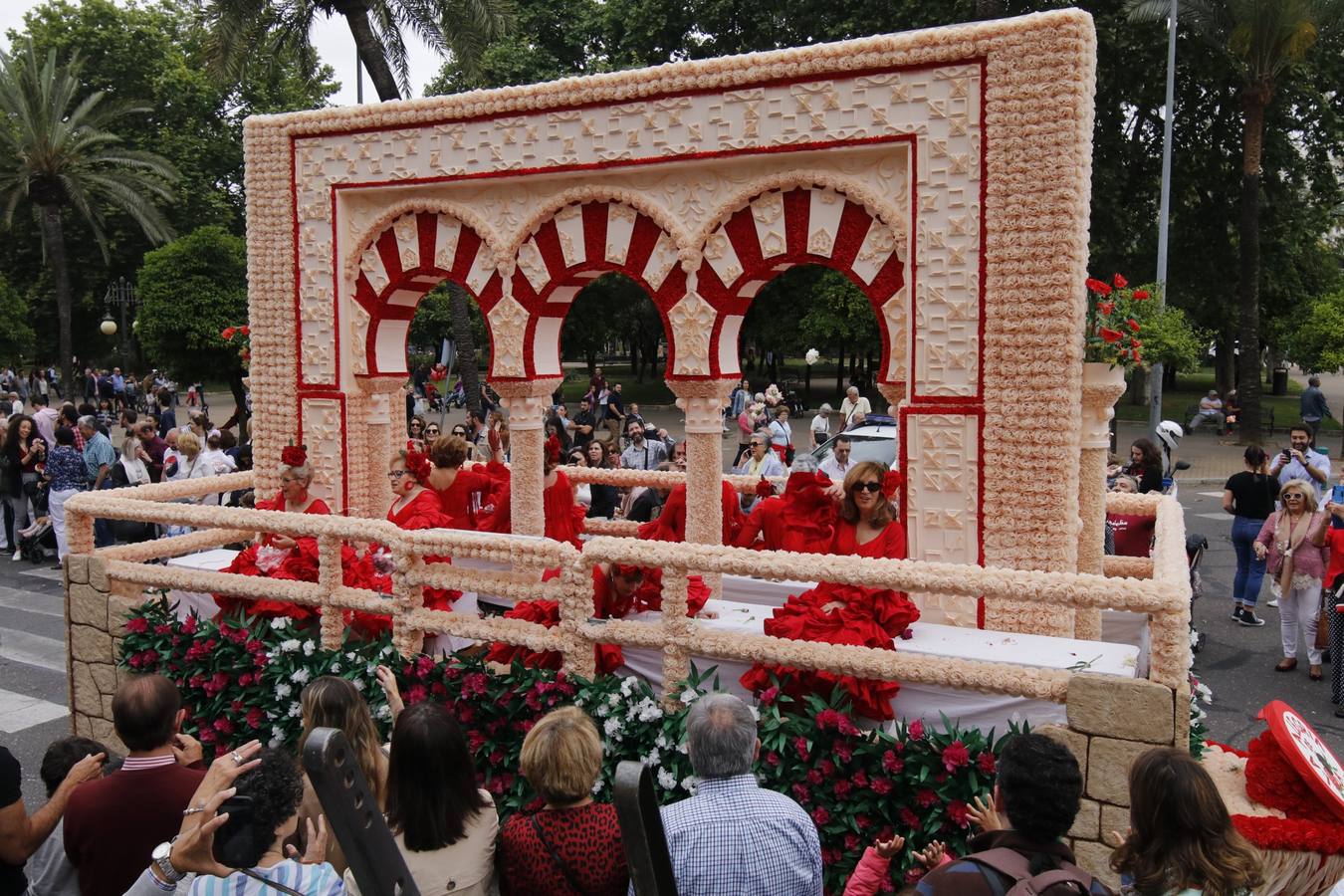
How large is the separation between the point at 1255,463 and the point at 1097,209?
14.1m

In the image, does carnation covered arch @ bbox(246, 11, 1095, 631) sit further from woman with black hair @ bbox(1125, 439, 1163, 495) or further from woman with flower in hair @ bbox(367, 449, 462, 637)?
woman with black hair @ bbox(1125, 439, 1163, 495)

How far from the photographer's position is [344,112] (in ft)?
30.2

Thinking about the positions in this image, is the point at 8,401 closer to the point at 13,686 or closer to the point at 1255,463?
the point at 13,686

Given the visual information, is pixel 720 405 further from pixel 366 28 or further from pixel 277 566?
pixel 366 28

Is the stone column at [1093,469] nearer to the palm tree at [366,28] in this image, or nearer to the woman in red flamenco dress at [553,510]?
the woman in red flamenco dress at [553,510]

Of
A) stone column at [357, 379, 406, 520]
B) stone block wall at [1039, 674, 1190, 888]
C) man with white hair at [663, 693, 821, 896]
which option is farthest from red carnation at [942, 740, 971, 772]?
stone column at [357, 379, 406, 520]

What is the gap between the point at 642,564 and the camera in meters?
5.64

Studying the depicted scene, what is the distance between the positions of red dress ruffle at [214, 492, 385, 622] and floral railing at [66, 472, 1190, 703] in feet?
0.87

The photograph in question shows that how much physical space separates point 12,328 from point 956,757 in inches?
1326

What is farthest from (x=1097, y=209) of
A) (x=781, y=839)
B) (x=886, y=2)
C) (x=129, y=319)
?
(x=129, y=319)

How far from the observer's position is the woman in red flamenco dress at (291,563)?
7227 millimetres

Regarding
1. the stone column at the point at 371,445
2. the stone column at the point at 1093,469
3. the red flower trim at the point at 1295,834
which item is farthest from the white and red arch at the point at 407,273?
the red flower trim at the point at 1295,834

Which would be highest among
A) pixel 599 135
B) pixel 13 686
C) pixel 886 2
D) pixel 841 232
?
pixel 886 2

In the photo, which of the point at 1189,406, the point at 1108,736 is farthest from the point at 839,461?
the point at 1189,406
